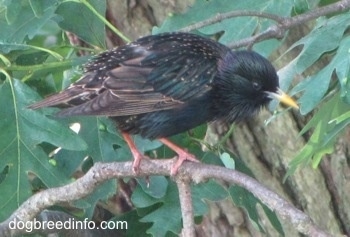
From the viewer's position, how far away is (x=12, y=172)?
13.7 ft

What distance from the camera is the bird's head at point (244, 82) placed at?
3781 mm

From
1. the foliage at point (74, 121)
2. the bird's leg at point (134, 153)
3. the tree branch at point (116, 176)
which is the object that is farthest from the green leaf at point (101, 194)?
the tree branch at point (116, 176)

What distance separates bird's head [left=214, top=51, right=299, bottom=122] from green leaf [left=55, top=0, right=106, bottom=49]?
2.73 feet

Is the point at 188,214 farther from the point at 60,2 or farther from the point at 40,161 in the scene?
the point at 60,2

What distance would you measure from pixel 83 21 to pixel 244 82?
3.16ft

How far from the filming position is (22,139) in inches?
165

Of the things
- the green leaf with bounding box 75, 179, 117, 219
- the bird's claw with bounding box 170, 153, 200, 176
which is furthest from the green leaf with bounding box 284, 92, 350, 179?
the green leaf with bounding box 75, 179, 117, 219

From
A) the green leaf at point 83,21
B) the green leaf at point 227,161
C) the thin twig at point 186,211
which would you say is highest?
the thin twig at point 186,211

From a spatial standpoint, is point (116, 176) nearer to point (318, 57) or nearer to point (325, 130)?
point (325, 130)

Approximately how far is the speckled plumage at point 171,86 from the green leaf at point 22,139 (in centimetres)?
39

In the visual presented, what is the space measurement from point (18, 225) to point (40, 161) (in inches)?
21.6

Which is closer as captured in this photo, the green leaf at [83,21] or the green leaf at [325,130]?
the green leaf at [325,130]

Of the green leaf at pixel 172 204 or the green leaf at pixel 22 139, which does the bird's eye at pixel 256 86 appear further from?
the green leaf at pixel 22 139

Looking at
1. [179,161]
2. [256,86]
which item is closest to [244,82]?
[256,86]
